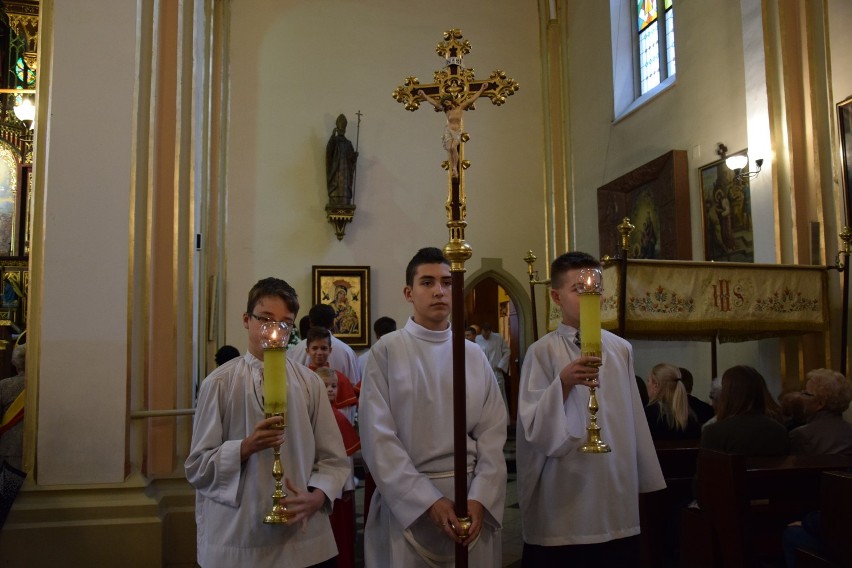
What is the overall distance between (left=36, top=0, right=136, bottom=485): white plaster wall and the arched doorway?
23.0 feet

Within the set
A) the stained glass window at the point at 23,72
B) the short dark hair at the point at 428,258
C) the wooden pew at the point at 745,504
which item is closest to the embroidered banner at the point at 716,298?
the wooden pew at the point at 745,504

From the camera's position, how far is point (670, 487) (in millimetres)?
4703

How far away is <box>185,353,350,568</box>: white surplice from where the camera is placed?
7.41 feet

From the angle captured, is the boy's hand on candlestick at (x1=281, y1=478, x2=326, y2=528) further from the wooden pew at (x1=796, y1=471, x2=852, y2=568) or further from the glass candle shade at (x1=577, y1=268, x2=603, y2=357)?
the wooden pew at (x1=796, y1=471, x2=852, y2=568)

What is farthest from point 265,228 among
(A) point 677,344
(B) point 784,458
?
(B) point 784,458

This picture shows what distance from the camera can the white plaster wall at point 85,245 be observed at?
4.08m

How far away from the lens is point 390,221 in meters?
10.6

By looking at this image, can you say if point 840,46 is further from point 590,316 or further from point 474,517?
point 474,517

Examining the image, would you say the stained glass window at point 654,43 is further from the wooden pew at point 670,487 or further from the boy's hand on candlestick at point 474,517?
the boy's hand on candlestick at point 474,517

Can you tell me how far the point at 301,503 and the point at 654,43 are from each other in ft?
29.9

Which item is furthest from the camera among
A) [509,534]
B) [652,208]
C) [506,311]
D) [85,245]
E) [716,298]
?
[506,311]

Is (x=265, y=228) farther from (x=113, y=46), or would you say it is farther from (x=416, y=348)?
(x=416, y=348)

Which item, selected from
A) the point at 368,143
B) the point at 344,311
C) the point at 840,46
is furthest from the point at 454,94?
the point at 368,143

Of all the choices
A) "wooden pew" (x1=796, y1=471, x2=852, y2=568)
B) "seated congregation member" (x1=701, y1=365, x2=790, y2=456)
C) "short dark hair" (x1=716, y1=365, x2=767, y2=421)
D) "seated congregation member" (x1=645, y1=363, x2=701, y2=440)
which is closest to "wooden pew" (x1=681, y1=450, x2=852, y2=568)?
"seated congregation member" (x1=701, y1=365, x2=790, y2=456)
